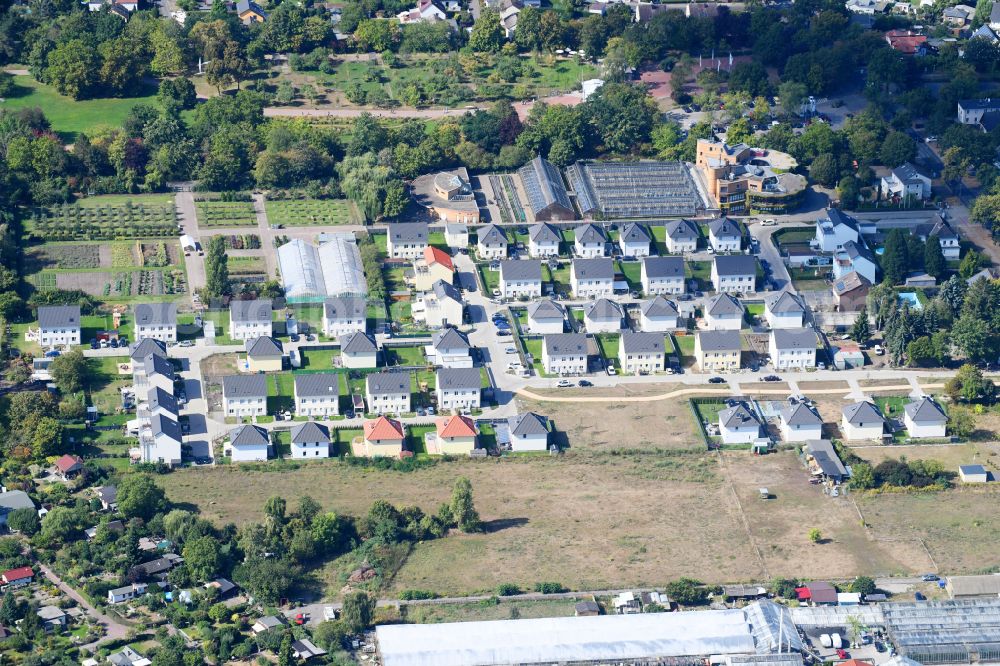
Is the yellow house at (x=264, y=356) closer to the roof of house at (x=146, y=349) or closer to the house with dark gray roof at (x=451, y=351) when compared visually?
the roof of house at (x=146, y=349)

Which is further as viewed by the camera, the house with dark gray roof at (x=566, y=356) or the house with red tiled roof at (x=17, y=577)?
the house with dark gray roof at (x=566, y=356)

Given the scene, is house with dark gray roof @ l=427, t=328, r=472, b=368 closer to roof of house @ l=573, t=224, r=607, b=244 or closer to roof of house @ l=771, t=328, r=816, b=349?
roof of house @ l=573, t=224, r=607, b=244

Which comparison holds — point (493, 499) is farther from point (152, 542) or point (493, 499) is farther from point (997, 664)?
point (997, 664)

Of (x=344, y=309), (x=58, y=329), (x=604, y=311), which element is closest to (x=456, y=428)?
(x=344, y=309)

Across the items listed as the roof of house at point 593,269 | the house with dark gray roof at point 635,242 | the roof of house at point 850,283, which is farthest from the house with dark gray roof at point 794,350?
the house with dark gray roof at point 635,242

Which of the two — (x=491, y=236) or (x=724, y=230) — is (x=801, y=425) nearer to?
(x=724, y=230)

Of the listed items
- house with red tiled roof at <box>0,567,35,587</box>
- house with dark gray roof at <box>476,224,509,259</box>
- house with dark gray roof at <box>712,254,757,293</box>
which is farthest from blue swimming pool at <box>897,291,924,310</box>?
house with red tiled roof at <box>0,567,35,587</box>
